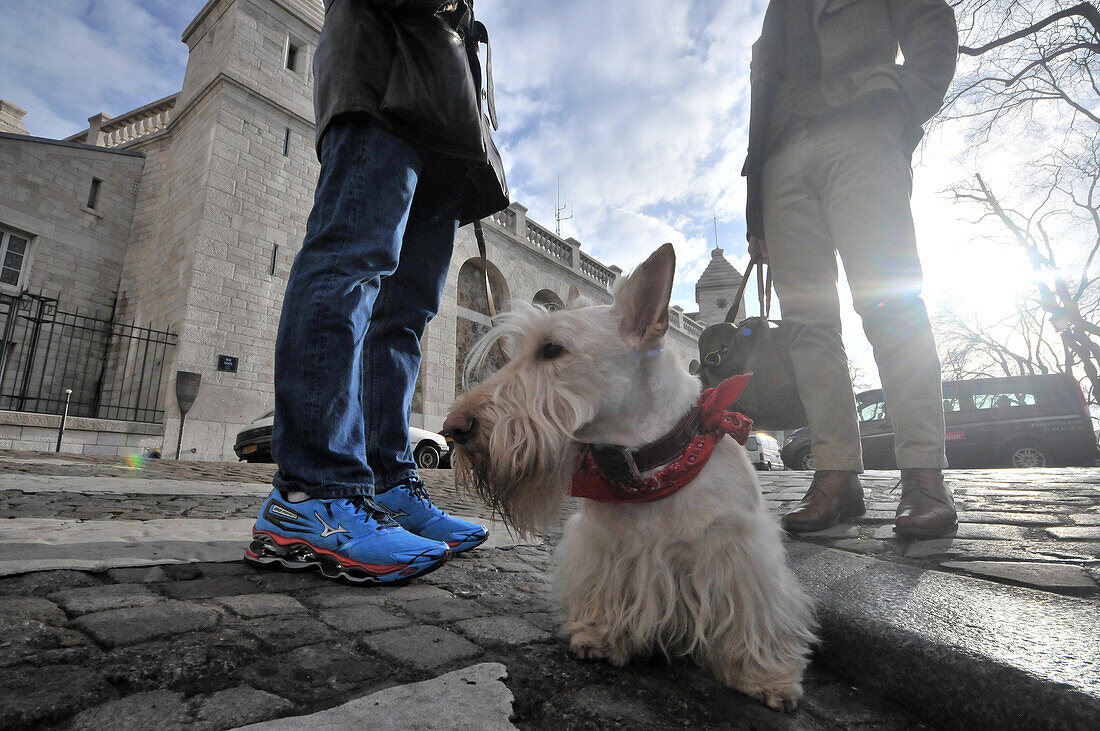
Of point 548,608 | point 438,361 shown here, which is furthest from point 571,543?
point 438,361

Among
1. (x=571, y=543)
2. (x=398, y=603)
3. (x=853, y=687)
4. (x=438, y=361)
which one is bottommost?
(x=853, y=687)

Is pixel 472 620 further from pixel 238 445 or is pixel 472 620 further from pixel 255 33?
pixel 255 33

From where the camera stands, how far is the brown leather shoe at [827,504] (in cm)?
233

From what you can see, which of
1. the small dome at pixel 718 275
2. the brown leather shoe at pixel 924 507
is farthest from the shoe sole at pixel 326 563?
the small dome at pixel 718 275

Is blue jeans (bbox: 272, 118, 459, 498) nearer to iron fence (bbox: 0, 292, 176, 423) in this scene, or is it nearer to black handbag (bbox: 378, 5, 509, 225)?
black handbag (bbox: 378, 5, 509, 225)

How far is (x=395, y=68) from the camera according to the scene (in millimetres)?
1948

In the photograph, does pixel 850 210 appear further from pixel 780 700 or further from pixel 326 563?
pixel 326 563

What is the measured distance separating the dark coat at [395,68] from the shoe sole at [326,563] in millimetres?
1453

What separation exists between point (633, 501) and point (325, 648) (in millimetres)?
752

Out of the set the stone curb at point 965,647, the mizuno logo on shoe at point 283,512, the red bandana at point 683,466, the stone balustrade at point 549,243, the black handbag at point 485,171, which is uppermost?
the stone balustrade at point 549,243

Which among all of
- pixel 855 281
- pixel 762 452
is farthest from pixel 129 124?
pixel 762 452

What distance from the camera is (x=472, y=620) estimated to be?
Result: 1.42 metres

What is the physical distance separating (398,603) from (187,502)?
94.4 inches

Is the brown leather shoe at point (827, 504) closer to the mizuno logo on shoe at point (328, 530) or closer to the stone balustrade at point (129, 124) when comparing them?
the mizuno logo on shoe at point (328, 530)
